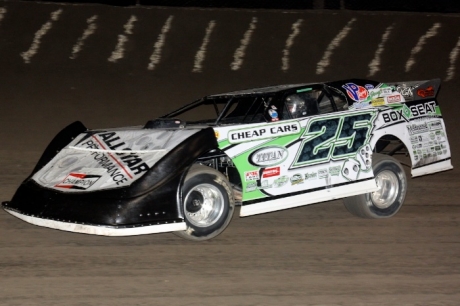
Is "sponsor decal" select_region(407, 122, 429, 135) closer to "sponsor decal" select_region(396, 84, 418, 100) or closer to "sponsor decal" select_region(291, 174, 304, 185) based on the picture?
"sponsor decal" select_region(396, 84, 418, 100)

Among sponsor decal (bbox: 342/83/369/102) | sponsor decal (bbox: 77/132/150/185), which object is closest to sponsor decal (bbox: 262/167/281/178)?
sponsor decal (bbox: 77/132/150/185)

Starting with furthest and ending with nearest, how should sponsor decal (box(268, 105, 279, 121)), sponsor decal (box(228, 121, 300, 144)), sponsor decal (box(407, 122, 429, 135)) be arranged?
sponsor decal (box(407, 122, 429, 135)) → sponsor decal (box(268, 105, 279, 121)) → sponsor decal (box(228, 121, 300, 144))

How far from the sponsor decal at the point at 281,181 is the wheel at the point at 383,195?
3.30ft

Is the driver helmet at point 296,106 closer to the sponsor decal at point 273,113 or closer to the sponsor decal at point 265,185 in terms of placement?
the sponsor decal at point 273,113

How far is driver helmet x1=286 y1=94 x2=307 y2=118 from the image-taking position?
7.22m

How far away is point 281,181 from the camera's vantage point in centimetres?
677

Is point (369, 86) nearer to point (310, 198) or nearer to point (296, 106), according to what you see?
point (296, 106)

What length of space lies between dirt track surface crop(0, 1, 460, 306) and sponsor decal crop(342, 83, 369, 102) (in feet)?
3.89

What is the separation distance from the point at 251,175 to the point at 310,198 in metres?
0.69

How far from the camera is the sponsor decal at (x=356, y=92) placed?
7.56 metres

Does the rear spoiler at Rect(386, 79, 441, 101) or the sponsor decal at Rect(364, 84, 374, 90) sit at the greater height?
the sponsor decal at Rect(364, 84, 374, 90)

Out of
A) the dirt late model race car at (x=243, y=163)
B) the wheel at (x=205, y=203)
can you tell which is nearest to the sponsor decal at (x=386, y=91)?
the dirt late model race car at (x=243, y=163)

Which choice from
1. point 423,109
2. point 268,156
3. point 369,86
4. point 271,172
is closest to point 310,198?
point 271,172

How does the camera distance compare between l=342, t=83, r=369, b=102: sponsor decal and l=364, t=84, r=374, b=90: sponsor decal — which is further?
l=364, t=84, r=374, b=90: sponsor decal
